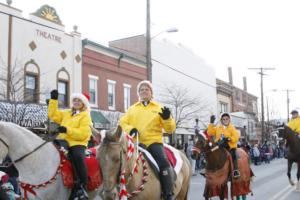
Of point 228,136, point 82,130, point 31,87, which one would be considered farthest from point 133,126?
point 31,87

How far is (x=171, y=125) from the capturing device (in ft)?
22.2

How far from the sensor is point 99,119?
92.2 ft

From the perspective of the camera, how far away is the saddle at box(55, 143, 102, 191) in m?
7.11

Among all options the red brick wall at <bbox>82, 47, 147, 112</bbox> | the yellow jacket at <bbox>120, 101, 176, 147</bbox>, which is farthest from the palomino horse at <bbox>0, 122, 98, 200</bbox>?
the red brick wall at <bbox>82, 47, 147, 112</bbox>

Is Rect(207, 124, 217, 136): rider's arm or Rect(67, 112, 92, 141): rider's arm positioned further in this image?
Rect(207, 124, 217, 136): rider's arm

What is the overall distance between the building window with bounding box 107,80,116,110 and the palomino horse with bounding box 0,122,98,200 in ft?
78.4

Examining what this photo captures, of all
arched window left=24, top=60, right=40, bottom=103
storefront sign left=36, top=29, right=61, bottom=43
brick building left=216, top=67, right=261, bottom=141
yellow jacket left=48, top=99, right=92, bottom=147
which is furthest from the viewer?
brick building left=216, top=67, right=261, bottom=141

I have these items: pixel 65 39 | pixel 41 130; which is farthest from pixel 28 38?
pixel 41 130

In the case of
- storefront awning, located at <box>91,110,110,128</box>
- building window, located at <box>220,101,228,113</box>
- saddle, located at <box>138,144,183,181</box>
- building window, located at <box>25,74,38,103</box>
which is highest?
building window, located at <box>220,101,228,113</box>

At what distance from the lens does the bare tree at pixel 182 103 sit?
125ft

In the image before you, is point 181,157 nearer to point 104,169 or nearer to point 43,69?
point 104,169

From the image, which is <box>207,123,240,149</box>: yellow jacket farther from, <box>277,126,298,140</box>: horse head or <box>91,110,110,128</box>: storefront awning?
<box>91,110,110,128</box>: storefront awning

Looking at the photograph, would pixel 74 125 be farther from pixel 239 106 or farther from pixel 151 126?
pixel 239 106

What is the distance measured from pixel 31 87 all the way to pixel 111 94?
8104mm
